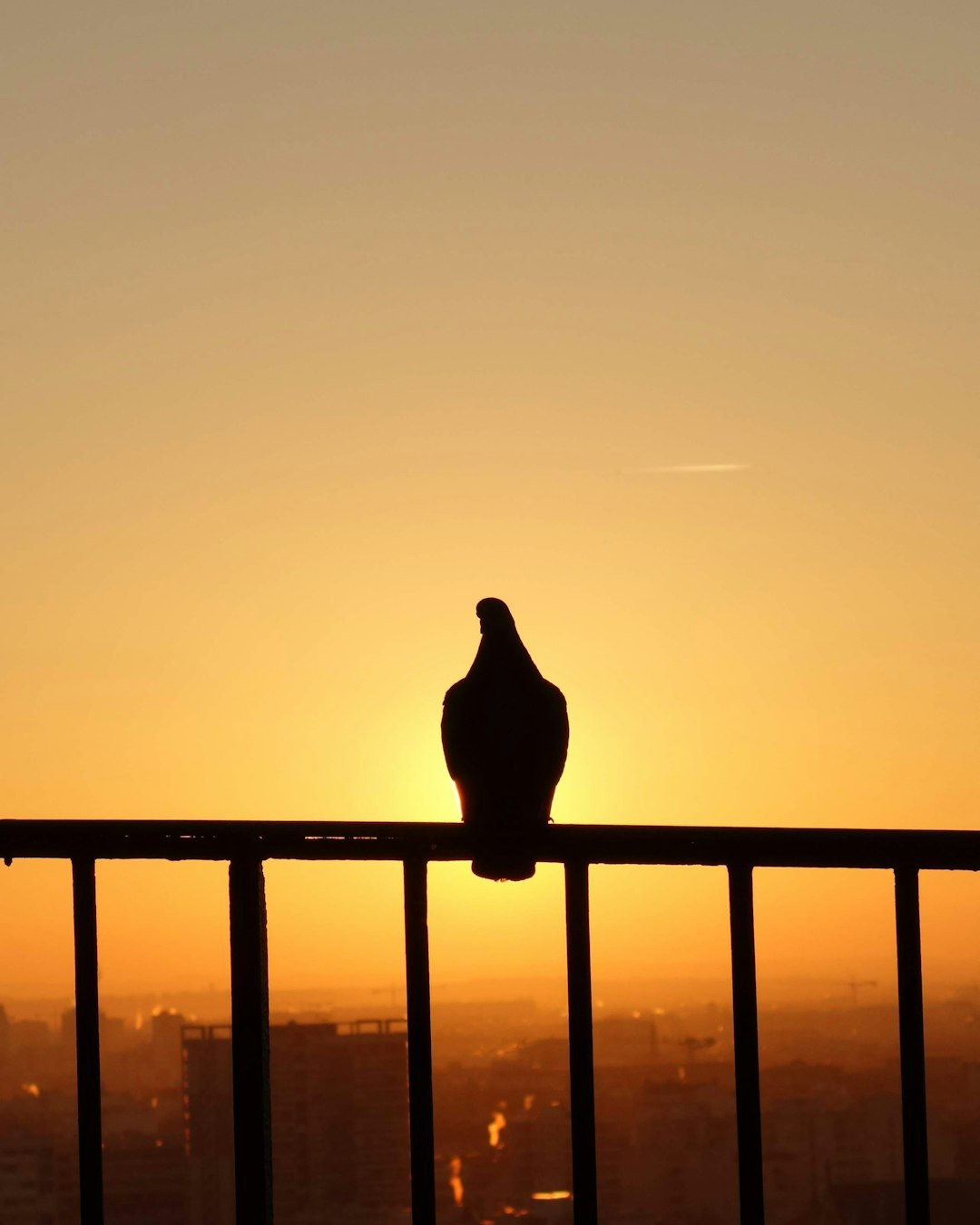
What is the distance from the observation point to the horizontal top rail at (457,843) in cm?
253

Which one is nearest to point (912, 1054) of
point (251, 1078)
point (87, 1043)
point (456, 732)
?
point (251, 1078)

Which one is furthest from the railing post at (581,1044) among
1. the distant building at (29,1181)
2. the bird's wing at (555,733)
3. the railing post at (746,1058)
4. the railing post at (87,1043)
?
the bird's wing at (555,733)

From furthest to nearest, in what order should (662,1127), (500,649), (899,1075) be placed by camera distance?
(662,1127) → (500,649) → (899,1075)

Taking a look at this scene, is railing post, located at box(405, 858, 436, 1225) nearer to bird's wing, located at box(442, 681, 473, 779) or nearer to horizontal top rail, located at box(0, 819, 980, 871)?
horizontal top rail, located at box(0, 819, 980, 871)

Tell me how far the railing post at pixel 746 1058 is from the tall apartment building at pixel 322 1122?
458mm

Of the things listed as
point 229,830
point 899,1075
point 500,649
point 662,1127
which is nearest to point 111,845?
point 229,830

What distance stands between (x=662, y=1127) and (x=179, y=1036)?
158cm

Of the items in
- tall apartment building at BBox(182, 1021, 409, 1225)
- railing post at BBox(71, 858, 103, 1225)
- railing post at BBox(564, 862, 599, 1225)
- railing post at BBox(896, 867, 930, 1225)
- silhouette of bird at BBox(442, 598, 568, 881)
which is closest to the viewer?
railing post at BBox(896, 867, 930, 1225)

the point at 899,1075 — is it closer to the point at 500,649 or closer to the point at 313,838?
the point at 313,838

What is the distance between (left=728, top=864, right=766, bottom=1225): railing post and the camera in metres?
2.58

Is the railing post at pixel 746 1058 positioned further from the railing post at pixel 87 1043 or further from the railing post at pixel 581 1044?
the railing post at pixel 87 1043

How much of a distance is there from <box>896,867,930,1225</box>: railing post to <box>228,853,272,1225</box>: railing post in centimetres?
86

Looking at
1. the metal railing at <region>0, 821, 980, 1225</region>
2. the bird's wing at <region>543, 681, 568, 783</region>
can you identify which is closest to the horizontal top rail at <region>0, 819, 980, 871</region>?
the metal railing at <region>0, 821, 980, 1225</region>

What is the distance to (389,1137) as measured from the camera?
5172 millimetres
